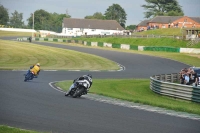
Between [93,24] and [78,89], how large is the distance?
98.5 meters

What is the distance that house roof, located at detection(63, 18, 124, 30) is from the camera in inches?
3997

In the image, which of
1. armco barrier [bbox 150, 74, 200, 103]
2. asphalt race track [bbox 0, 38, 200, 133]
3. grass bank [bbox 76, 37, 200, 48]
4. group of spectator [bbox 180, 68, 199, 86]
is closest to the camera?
asphalt race track [bbox 0, 38, 200, 133]

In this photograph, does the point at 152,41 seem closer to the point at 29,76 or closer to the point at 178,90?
the point at 29,76

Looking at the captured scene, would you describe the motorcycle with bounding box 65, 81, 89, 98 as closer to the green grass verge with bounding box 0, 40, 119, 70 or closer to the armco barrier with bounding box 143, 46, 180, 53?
the green grass verge with bounding box 0, 40, 119, 70

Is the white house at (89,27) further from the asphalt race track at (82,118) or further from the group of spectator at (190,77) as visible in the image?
the asphalt race track at (82,118)

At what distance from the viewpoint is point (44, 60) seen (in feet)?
143

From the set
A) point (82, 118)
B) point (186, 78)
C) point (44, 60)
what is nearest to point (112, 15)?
point (44, 60)

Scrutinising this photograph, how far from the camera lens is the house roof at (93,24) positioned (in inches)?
3997

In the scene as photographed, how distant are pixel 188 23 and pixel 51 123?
275 feet

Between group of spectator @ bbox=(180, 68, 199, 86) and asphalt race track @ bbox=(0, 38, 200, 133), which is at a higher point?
asphalt race track @ bbox=(0, 38, 200, 133)

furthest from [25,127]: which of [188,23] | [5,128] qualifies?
[188,23]

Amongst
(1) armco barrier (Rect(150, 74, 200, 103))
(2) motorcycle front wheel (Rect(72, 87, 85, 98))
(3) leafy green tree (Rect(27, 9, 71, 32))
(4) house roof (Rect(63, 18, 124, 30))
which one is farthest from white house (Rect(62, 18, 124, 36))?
(2) motorcycle front wheel (Rect(72, 87, 85, 98))

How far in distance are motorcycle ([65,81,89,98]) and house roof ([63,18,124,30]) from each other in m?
77.3

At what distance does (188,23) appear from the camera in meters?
90.6
